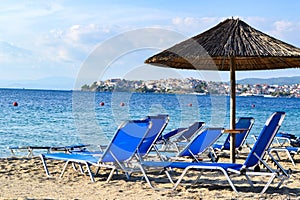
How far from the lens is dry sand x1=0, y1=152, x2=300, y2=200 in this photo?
5.06 metres

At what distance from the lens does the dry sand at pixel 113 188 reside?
506cm

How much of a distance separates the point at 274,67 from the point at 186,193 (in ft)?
8.59

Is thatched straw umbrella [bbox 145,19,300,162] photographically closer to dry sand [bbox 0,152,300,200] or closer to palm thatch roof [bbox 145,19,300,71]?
palm thatch roof [bbox 145,19,300,71]

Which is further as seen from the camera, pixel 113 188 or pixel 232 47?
pixel 232 47

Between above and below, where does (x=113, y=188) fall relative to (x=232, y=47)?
below

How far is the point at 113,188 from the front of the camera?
216 inches

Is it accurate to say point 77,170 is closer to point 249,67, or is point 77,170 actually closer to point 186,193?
point 186,193

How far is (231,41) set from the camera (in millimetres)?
5953

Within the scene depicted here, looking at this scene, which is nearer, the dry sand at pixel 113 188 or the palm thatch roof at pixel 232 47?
the dry sand at pixel 113 188

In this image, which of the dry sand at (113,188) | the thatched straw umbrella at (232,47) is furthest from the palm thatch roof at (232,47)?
the dry sand at (113,188)

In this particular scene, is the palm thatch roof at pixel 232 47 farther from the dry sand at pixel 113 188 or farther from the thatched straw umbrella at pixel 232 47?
the dry sand at pixel 113 188

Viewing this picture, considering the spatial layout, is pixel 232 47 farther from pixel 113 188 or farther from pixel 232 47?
pixel 113 188

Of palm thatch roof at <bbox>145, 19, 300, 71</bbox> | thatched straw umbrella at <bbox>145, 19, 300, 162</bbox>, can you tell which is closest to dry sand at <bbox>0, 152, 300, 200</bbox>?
thatched straw umbrella at <bbox>145, 19, 300, 162</bbox>

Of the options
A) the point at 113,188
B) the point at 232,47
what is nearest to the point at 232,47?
the point at 232,47
